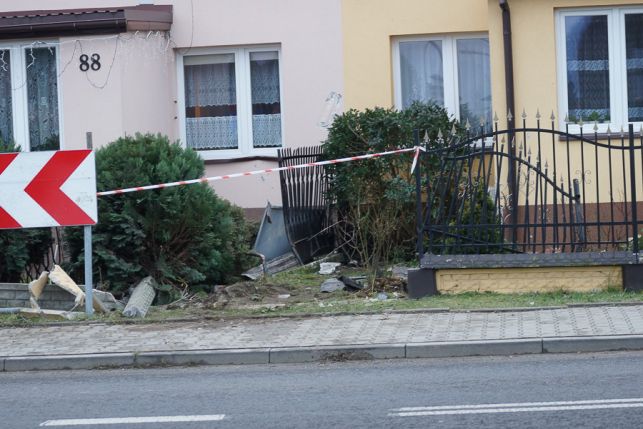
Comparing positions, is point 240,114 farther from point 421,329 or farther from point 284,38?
point 421,329

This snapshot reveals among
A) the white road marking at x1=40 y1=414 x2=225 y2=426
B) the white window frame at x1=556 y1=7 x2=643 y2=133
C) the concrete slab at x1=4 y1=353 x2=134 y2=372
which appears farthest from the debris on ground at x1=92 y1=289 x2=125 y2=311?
the white window frame at x1=556 y1=7 x2=643 y2=133

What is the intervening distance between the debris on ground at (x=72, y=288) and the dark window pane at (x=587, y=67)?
23.4 ft

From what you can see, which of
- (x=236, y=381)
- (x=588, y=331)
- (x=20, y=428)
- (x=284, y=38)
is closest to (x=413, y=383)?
(x=236, y=381)

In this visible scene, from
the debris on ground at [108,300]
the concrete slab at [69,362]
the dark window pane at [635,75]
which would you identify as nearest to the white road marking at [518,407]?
the concrete slab at [69,362]

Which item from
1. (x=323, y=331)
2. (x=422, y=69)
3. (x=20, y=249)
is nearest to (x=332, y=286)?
(x=323, y=331)

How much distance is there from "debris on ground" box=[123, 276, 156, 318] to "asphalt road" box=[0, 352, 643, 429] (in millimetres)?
2244

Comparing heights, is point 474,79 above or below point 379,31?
below

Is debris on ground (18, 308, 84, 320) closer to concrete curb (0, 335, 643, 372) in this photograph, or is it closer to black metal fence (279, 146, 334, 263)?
concrete curb (0, 335, 643, 372)

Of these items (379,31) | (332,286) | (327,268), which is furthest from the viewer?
(379,31)

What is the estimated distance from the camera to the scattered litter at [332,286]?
13391mm

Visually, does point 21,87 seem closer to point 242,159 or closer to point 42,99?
point 42,99

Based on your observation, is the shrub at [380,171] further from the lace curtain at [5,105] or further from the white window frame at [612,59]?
the lace curtain at [5,105]

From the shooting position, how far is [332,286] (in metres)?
13.4

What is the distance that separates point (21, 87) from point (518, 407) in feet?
39.6
